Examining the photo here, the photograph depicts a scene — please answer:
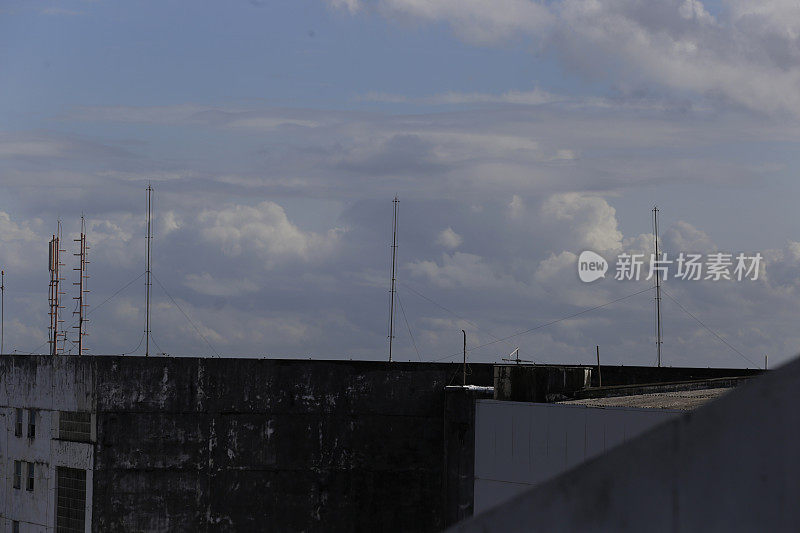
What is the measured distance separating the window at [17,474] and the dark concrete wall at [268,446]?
19.0 feet

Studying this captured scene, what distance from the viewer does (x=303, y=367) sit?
33156 mm

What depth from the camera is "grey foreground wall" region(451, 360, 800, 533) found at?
3.29 m

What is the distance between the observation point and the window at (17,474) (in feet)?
117

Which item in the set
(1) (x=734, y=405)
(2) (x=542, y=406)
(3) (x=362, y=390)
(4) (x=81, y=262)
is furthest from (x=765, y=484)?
(4) (x=81, y=262)

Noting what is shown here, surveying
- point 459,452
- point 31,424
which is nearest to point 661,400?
point 459,452

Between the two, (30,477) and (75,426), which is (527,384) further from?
(30,477)

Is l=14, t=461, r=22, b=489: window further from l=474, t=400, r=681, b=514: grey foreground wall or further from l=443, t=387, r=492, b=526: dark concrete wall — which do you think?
l=474, t=400, r=681, b=514: grey foreground wall

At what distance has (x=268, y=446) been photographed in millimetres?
32688

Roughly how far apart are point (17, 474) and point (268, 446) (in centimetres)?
1052

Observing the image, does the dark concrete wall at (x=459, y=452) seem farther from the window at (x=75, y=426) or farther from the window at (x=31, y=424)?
the window at (x=31, y=424)

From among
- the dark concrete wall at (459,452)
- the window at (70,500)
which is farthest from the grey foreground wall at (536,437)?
the window at (70,500)

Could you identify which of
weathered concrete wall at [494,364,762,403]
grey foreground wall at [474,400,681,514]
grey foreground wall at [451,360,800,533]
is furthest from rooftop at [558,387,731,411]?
grey foreground wall at [451,360,800,533]

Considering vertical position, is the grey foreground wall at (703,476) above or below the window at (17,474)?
above

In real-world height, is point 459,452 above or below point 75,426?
below
